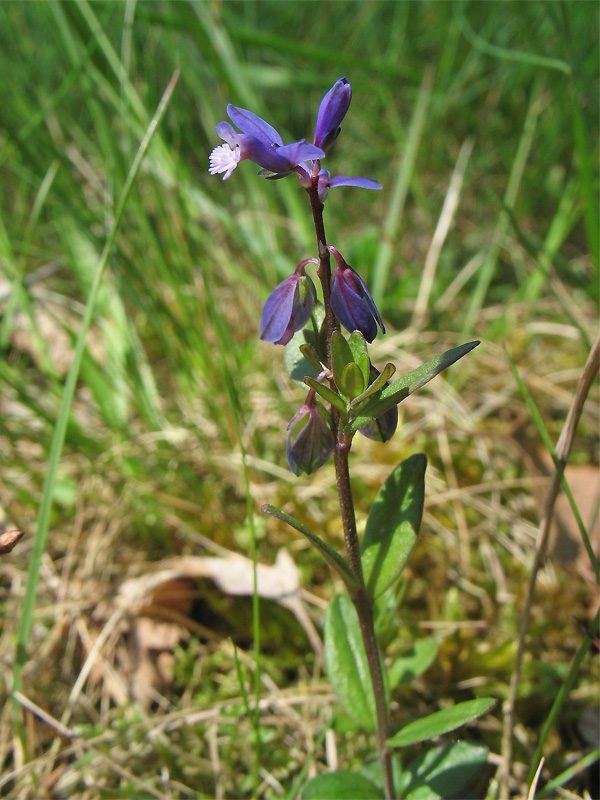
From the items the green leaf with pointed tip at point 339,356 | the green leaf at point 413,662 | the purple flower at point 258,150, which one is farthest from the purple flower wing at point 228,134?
the green leaf at point 413,662

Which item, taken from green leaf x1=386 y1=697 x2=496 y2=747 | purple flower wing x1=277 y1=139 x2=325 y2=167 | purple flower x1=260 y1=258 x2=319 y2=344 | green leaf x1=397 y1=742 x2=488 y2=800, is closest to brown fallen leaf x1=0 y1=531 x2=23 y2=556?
purple flower x1=260 y1=258 x2=319 y2=344

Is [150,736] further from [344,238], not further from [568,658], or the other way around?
[344,238]

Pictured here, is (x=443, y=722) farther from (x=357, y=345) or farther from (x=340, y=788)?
(x=357, y=345)

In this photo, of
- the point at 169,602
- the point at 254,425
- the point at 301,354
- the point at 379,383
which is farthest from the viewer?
the point at 254,425

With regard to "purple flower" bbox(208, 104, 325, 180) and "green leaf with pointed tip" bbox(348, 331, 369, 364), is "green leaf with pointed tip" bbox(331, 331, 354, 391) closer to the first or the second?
"green leaf with pointed tip" bbox(348, 331, 369, 364)

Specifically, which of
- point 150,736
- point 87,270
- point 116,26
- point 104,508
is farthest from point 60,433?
point 116,26

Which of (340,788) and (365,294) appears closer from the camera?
(365,294)

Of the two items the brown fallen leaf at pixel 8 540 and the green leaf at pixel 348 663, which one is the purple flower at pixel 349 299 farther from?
the green leaf at pixel 348 663

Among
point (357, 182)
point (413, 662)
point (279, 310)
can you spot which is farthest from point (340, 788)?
point (357, 182)
